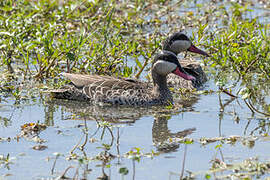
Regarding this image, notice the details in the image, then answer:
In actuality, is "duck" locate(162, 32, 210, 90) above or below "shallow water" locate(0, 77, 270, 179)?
above

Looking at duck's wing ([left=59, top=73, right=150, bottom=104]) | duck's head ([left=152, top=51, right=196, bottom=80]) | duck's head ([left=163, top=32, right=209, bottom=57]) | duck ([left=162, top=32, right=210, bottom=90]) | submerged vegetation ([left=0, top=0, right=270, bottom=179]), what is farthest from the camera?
duck's head ([left=163, top=32, right=209, bottom=57])

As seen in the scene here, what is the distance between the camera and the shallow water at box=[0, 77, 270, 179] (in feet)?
23.0

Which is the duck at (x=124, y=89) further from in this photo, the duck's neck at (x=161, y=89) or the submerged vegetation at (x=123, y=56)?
the submerged vegetation at (x=123, y=56)

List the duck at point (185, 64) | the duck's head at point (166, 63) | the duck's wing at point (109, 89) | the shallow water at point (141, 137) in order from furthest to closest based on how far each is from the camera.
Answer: the duck at point (185, 64), the duck's head at point (166, 63), the duck's wing at point (109, 89), the shallow water at point (141, 137)

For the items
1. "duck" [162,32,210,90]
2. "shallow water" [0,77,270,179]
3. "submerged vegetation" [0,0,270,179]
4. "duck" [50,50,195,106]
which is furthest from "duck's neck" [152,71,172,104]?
"duck" [162,32,210,90]

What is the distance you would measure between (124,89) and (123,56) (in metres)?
1.53

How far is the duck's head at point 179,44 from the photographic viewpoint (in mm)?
11602

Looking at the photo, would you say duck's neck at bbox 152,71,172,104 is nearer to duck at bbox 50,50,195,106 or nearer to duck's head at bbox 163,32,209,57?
duck at bbox 50,50,195,106

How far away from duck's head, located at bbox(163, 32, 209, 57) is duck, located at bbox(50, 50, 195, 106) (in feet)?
5.13

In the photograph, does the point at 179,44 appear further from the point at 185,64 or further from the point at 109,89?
the point at 109,89

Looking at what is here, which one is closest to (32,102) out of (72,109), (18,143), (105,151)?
(72,109)

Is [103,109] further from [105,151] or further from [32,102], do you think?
[105,151]

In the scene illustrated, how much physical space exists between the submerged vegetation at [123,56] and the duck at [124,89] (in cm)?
32

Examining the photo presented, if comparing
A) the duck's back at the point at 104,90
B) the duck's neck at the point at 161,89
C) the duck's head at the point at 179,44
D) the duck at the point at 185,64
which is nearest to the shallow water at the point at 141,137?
the duck's back at the point at 104,90
